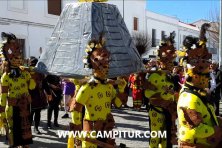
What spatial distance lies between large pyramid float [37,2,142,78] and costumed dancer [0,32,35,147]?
1.25 metres

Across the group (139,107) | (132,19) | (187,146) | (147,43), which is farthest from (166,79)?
(132,19)

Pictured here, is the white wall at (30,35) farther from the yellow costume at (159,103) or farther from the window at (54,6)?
the yellow costume at (159,103)

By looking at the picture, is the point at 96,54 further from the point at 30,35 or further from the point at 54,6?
the point at 54,6

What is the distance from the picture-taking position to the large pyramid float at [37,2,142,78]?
450 centimetres

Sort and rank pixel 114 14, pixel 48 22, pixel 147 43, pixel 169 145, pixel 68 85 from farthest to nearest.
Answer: pixel 147 43
pixel 48 22
pixel 68 85
pixel 169 145
pixel 114 14

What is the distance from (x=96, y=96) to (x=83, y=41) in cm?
72

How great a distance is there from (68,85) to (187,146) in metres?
6.34

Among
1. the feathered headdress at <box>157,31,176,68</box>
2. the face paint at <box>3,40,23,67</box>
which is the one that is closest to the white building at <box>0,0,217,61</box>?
the face paint at <box>3,40,23,67</box>

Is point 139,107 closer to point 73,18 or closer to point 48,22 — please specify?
point 73,18

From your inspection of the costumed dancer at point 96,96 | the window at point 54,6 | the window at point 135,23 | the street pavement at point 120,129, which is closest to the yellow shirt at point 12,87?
the street pavement at point 120,129

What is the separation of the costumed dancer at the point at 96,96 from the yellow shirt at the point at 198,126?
1255 mm

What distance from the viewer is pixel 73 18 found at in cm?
470

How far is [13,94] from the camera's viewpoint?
5969 millimetres

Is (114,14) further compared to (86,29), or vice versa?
(114,14)
